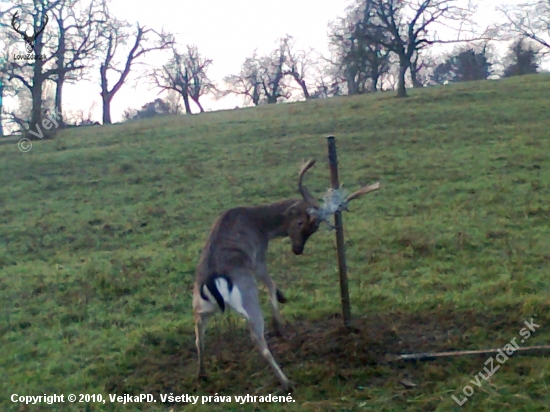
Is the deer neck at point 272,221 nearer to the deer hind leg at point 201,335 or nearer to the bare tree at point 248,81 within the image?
the deer hind leg at point 201,335

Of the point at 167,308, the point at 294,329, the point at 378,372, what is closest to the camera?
the point at 378,372

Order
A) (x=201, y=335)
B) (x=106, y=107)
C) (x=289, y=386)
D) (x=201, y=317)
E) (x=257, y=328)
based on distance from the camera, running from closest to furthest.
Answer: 1. (x=257, y=328)
2. (x=289, y=386)
3. (x=201, y=317)
4. (x=201, y=335)
5. (x=106, y=107)

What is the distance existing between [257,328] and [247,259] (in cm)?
82

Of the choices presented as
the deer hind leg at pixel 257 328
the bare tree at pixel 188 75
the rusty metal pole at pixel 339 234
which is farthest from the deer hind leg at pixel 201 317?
the bare tree at pixel 188 75

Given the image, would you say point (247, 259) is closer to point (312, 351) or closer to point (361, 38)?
point (312, 351)

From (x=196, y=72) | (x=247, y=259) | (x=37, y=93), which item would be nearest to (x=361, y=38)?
(x=37, y=93)

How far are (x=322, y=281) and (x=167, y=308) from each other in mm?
2076

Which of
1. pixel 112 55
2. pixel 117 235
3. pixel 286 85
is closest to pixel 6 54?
pixel 112 55

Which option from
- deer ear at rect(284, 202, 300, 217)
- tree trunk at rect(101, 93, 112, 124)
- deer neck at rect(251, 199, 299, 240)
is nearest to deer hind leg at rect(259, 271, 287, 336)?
deer neck at rect(251, 199, 299, 240)

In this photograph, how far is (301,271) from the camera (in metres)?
8.93

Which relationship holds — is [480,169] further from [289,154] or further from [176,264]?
[176,264]

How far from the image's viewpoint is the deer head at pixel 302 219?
6.24 metres

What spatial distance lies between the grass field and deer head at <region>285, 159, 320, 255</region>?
102 centimetres

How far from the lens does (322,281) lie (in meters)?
8.46
